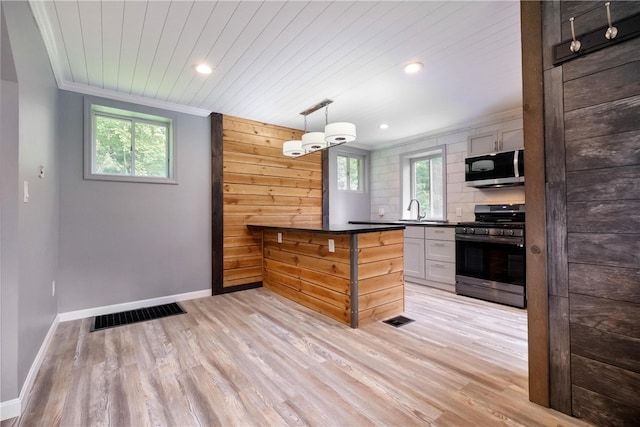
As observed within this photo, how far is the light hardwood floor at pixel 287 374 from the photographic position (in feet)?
4.96

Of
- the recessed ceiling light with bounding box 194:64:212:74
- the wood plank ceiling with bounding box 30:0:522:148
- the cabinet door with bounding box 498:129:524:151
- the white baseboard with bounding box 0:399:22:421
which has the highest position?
the recessed ceiling light with bounding box 194:64:212:74

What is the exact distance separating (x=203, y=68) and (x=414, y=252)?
3.64 m

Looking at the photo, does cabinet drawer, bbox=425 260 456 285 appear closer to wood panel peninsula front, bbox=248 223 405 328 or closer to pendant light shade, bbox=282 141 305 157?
wood panel peninsula front, bbox=248 223 405 328

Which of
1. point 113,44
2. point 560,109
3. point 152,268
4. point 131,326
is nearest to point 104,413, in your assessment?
point 131,326

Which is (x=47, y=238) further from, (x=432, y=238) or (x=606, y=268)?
(x=432, y=238)

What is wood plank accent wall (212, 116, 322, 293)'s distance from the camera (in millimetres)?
3932

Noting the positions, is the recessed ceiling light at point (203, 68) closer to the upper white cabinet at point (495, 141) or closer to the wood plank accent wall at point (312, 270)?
the wood plank accent wall at point (312, 270)

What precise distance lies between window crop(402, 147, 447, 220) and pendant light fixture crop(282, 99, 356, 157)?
6.78 feet

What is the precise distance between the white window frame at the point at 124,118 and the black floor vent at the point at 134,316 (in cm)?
150

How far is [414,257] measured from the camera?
4340 mm

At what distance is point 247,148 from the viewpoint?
4.12 meters

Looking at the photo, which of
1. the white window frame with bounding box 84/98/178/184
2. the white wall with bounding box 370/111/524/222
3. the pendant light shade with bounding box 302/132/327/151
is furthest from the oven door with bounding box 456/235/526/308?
the white window frame with bounding box 84/98/178/184

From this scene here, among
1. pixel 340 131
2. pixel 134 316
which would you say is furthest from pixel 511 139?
pixel 134 316

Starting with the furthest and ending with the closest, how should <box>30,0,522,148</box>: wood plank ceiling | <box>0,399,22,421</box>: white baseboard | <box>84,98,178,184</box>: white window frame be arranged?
1. <box>84,98,178,184</box>: white window frame
2. <box>30,0,522,148</box>: wood plank ceiling
3. <box>0,399,22,421</box>: white baseboard
